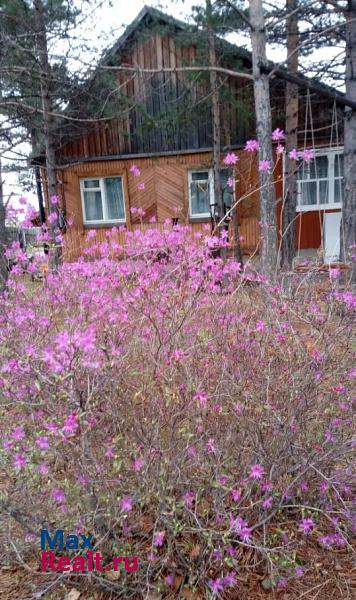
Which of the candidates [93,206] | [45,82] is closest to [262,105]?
[45,82]

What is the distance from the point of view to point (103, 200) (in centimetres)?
1258

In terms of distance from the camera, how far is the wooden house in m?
10.6

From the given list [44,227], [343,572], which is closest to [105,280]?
[44,227]

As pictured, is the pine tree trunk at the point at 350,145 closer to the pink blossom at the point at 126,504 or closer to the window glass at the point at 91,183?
the pink blossom at the point at 126,504

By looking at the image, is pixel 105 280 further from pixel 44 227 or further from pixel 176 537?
pixel 176 537

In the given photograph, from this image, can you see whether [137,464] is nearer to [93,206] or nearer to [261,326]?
[261,326]

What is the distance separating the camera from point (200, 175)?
39.7 feet

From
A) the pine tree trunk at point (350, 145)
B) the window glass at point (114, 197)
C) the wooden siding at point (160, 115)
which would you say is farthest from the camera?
the window glass at point (114, 197)

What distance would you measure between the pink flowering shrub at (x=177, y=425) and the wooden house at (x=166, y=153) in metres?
8.23

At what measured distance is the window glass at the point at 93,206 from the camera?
41.7ft

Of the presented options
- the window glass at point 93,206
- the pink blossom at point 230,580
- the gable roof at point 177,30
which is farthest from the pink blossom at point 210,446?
the window glass at point 93,206

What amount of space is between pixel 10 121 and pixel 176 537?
33.1ft

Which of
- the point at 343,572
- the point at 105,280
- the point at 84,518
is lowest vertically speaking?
the point at 343,572

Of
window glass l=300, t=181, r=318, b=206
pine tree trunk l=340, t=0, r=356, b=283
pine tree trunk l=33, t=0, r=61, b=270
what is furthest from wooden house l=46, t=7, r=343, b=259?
pine tree trunk l=340, t=0, r=356, b=283
